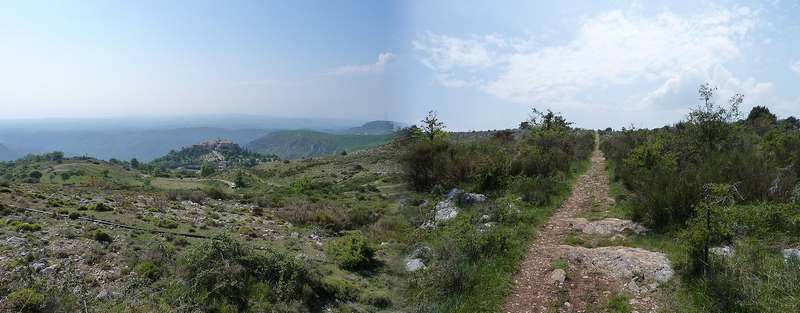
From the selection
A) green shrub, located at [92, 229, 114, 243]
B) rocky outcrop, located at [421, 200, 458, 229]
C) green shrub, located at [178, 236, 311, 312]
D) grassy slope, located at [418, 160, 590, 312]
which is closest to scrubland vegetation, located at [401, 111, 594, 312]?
grassy slope, located at [418, 160, 590, 312]

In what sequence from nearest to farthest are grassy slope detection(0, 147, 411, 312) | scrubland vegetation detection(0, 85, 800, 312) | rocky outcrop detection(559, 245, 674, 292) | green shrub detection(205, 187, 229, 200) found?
scrubland vegetation detection(0, 85, 800, 312), rocky outcrop detection(559, 245, 674, 292), grassy slope detection(0, 147, 411, 312), green shrub detection(205, 187, 229, 200)

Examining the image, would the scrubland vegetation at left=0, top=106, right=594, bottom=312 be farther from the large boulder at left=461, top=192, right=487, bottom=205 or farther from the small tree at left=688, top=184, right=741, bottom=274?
the small tree at left=688, top=184, right=741, bottom=274

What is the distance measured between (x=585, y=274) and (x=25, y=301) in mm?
11352

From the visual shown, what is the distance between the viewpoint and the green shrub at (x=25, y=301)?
7.49 meters

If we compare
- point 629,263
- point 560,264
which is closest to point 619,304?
point 629,263

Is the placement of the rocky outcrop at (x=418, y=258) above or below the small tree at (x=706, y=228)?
below

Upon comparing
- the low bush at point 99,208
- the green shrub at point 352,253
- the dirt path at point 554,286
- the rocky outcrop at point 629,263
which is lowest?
the low bush at point 99,208

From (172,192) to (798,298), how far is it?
2873 centimetres

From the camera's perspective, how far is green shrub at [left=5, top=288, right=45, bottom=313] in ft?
24.6

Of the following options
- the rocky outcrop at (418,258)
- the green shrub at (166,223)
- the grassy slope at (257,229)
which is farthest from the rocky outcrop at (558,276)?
the green shrub at (166,223)

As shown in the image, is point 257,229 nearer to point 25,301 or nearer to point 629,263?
point 25,301

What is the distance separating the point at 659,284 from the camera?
26.9 feet

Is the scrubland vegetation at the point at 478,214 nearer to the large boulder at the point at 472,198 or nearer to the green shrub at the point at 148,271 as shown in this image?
the large boulder at the point at 472,198

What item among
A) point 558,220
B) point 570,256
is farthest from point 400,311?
point 558,220
